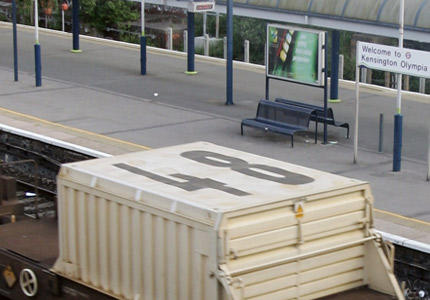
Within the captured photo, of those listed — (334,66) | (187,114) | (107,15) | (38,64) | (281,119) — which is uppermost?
(107,15)

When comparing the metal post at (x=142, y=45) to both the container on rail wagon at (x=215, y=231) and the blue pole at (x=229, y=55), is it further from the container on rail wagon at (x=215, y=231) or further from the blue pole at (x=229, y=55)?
the container on rail wagon at (x=215, y=231)

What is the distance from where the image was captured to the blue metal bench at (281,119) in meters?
20.3

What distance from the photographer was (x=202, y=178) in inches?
372

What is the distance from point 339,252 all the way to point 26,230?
4.44 meters

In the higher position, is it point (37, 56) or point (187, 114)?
point (37, 56)

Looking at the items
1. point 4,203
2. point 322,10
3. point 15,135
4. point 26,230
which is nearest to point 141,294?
point 26,230

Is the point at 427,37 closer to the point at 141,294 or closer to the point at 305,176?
the point at 305,176

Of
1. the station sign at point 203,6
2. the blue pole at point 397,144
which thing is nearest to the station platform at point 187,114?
the blue pole at point 397,144

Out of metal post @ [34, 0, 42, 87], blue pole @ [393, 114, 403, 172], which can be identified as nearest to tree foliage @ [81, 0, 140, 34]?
metal post @ [34, 0, 42, 87]

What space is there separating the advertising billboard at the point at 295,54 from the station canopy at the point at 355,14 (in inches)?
44.8

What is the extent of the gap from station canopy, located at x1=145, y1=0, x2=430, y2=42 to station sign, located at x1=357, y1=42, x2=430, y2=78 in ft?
6.52

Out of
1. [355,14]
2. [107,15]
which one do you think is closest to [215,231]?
[355,14]

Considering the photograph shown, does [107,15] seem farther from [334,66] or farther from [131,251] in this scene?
[131,251]

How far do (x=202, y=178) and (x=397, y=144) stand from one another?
29.4 feet
